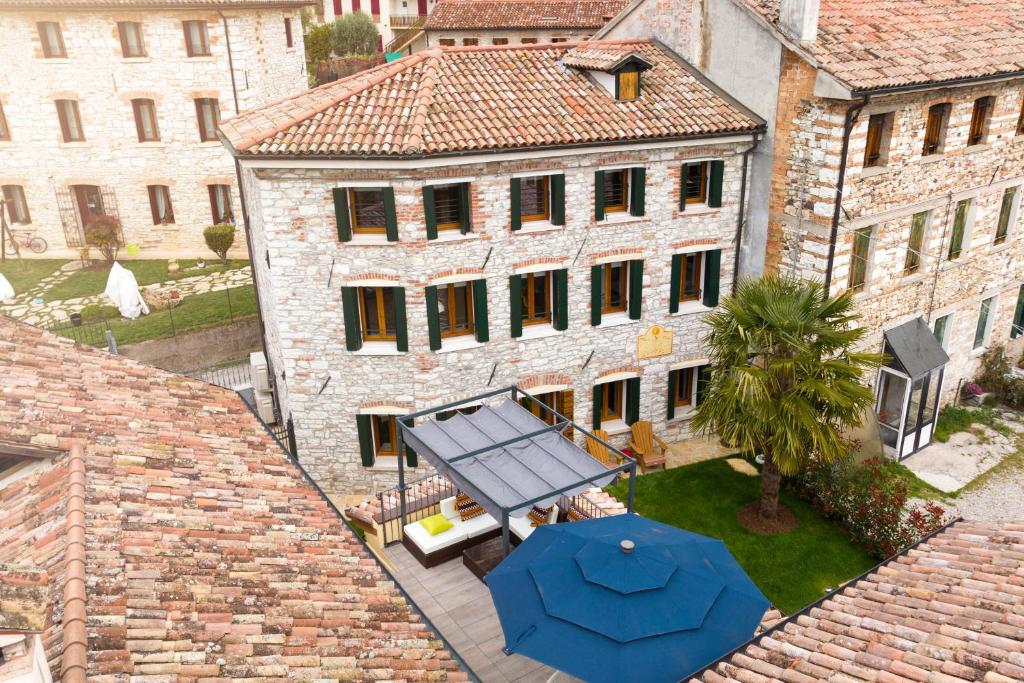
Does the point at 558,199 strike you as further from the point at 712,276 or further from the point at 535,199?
the point at 712,276

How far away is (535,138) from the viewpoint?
1700 cm

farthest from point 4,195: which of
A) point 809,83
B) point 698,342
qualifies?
point 809,83

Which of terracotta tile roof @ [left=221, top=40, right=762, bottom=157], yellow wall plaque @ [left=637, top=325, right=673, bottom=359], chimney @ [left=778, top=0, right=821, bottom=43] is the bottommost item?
yellow wall plaque @ [left=637, top=325, right=673, bottom=359]

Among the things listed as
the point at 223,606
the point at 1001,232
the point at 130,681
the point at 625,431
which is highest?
the point at 130,681

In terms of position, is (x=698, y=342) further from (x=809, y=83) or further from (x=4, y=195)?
(x=4, y=195)

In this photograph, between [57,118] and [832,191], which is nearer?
[832,191]

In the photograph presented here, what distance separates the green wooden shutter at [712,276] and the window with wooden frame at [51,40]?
25249mm

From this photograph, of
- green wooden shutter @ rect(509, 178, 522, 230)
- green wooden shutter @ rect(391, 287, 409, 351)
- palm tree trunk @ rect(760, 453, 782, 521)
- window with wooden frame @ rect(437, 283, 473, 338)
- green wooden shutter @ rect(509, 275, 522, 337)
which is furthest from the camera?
green wooden shutter @ rect(509, 275, 522, 337)

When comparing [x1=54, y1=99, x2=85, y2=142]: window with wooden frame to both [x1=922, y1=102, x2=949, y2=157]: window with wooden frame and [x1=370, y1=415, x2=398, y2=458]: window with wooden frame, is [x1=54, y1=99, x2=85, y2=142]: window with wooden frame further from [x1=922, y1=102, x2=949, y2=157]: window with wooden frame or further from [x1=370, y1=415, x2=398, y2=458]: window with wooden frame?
[x1=922, y1=102, x2=949, y2=157]: window with wooden frame

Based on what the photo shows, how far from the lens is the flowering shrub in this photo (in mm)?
16531

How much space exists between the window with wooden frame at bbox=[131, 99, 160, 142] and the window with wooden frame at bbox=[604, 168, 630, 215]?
21.0m

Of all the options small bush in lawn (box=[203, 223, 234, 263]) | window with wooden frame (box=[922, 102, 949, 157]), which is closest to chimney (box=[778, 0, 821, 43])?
window with wooden frame (box=[922, 102, 949, 157])

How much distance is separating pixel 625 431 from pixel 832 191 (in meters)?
7.45

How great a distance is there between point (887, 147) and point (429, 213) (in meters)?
10.1
